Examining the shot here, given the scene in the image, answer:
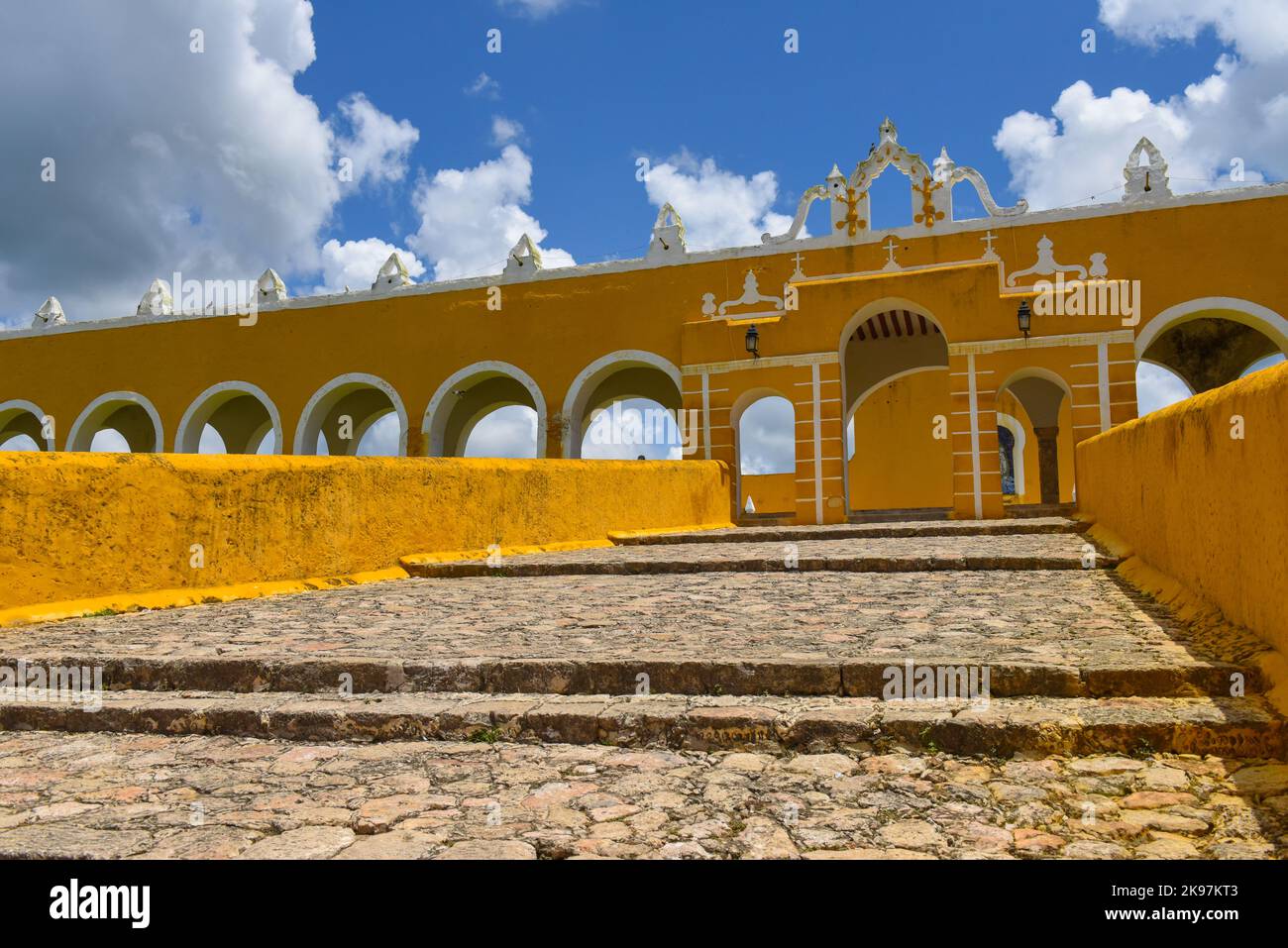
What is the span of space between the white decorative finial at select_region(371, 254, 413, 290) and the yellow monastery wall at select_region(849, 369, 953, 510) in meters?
10.2

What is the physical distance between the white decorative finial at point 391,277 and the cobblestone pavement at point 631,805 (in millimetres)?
16833

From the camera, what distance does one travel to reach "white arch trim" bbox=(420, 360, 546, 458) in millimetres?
17234

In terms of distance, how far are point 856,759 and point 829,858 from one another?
0.71 m

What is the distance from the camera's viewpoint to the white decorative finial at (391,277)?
1867cm

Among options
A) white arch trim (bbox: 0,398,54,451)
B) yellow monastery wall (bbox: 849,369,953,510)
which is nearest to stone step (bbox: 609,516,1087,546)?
yellow monastery wall (bbox: 849,369,953,510)

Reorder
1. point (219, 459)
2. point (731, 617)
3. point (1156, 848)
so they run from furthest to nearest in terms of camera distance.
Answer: point (219, 459) → point (731, 617) → point (1156, 848)

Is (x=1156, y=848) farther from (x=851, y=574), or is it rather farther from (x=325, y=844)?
(x=851, y=574)

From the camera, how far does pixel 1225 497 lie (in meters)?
3.27

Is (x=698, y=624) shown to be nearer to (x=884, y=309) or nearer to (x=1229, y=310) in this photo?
(x=884, y=309)

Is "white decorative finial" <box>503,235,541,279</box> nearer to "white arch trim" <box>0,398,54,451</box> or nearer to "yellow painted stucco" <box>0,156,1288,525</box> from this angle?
"yellow painted stucco" <box>0,156,1288,525</box>

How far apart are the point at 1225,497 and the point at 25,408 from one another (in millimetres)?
24365

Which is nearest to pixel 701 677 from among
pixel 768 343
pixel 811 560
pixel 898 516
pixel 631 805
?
pixel 631 805

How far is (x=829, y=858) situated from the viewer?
6.24 ft
